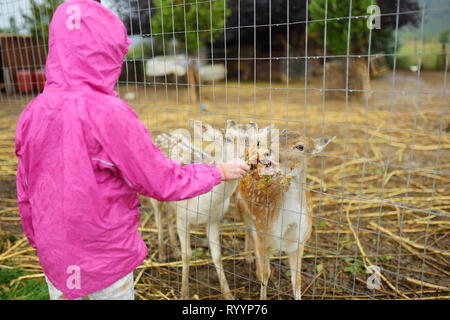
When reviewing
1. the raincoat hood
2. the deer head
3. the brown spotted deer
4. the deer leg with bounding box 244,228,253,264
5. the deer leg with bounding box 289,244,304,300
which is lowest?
the deer leg with bounding box 244,228,253,264

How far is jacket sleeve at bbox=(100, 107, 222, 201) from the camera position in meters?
1.36

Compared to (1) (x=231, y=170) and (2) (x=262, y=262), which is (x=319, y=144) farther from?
(1) (x=231, y=170)

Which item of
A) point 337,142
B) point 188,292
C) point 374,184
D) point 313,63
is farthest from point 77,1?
point 313,63

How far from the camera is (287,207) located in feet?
8.44

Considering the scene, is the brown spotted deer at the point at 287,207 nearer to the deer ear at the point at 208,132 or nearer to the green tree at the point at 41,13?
the deer ear at the point at 208,132

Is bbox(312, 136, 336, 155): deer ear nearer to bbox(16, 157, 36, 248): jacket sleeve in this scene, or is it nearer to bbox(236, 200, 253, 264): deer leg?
bbox(236, 200, 253, 264): deer leg

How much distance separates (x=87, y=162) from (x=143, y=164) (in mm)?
207

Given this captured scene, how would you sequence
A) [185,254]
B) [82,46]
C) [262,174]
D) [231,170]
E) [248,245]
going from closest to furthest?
[82,46] < [231,170] < [262,174] < [185,254] < [248,245]

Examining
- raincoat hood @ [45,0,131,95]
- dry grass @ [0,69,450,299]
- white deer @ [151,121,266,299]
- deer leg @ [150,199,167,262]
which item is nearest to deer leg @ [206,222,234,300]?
white deer @ [151,121,266,299]

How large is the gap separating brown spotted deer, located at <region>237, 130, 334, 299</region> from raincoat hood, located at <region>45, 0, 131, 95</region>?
1223 mm

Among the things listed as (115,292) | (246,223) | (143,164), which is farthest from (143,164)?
(246,223)

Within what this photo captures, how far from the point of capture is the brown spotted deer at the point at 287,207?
96.4 inches

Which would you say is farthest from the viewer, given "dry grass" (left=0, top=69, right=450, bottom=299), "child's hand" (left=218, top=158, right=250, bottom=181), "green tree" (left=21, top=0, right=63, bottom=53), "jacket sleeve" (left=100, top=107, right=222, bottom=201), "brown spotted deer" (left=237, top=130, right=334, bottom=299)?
"green tree" (left=21, top=0, right=63, bottom=53)

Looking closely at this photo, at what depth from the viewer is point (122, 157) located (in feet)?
4.52
